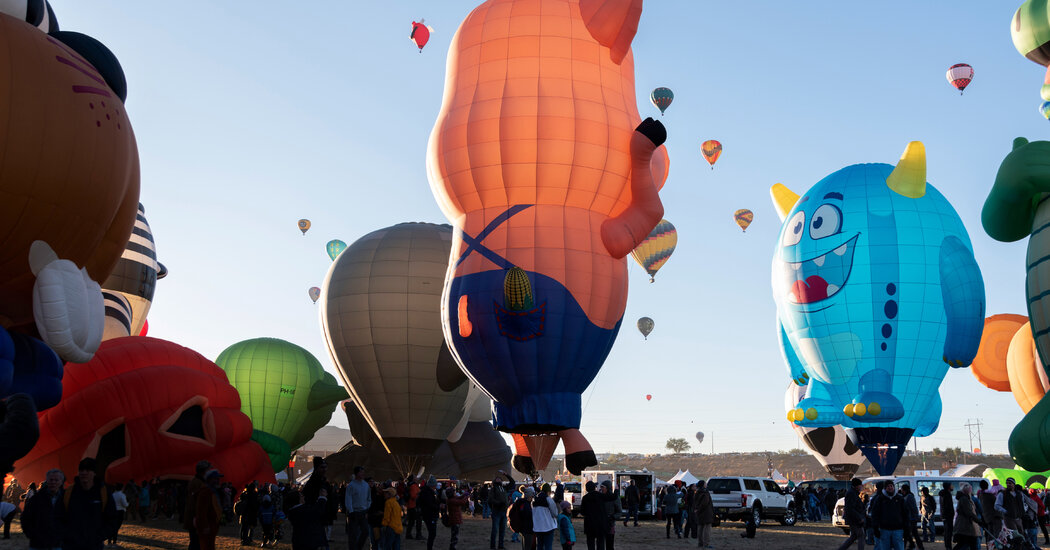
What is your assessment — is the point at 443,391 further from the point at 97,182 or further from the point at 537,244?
the point at 97,182

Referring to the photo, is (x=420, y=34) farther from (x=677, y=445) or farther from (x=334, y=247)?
(x=677, y=445)

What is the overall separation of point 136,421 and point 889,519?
13398mm

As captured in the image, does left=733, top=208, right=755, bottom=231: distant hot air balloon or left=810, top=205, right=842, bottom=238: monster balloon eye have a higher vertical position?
left=733, top=208, right=755, bottom=231: distant hot air balloon

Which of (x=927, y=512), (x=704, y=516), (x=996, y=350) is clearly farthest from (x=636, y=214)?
(x=996, y=350)

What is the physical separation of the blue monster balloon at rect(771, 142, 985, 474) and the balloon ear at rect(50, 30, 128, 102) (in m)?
17.6

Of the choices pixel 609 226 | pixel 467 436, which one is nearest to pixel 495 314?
pixel 609 226

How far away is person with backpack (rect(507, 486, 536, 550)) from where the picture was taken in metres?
11.1

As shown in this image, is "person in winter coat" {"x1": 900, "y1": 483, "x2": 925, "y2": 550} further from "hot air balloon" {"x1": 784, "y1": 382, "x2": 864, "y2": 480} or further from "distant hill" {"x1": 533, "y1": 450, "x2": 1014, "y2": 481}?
"distant hill" {"x1": 533, "y1": 450, "x2": 1014, "y2": 481}

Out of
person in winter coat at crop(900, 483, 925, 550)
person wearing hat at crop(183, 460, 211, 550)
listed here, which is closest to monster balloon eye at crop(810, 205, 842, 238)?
person in winter coat at crop(900, 483, 925, 550)

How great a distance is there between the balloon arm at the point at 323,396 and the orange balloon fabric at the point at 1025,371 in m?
18.8

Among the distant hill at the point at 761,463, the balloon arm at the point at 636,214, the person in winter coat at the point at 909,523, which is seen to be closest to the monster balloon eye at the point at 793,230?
the balloon arm at the point at 636,214

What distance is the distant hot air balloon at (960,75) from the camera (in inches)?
1231

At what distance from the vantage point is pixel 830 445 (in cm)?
3525

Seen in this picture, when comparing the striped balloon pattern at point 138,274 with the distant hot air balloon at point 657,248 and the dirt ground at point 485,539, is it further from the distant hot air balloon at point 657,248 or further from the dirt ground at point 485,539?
the distant hot air balloon at point 657,248
